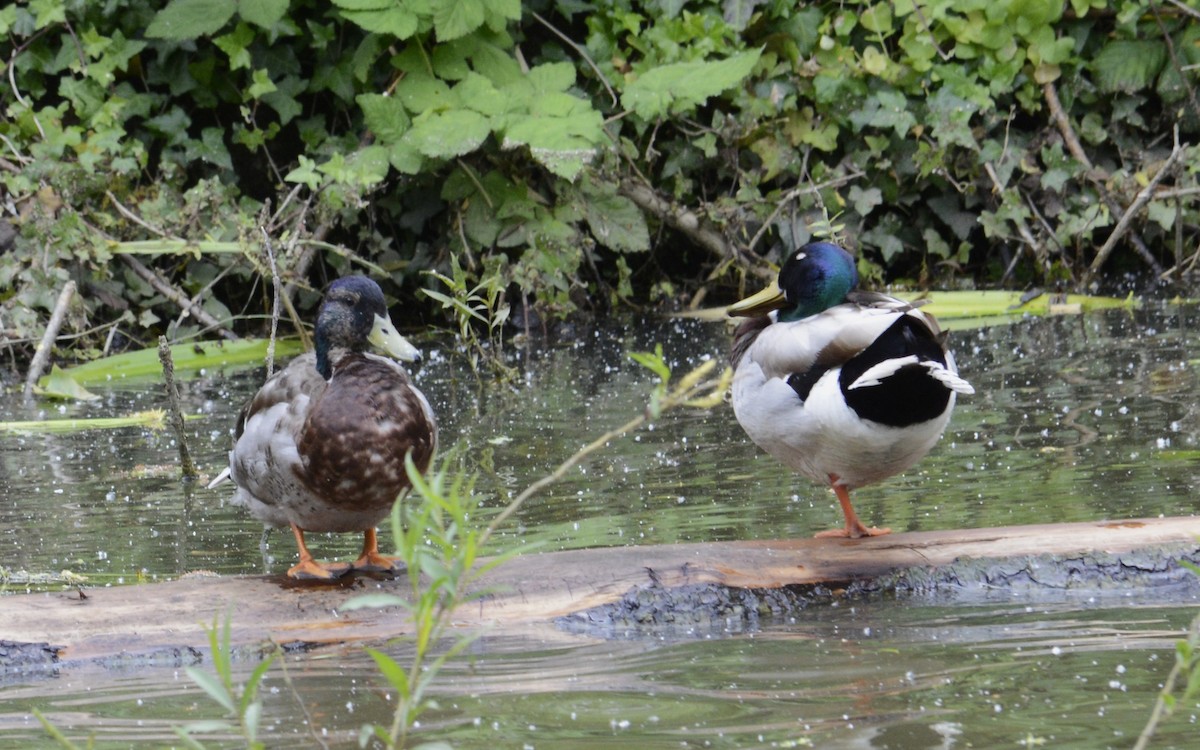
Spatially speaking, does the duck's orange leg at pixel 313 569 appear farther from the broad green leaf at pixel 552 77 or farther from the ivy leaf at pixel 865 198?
the ivy leaf at pixel 865 198

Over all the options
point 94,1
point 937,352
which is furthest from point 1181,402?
point 94,1

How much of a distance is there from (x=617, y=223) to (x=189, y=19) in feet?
9.25

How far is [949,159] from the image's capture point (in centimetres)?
983

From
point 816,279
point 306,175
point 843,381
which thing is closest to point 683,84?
point 306,175

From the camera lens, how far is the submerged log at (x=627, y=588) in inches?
130

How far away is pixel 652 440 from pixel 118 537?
2201mm

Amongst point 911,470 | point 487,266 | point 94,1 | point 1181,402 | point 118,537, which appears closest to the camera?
point 118,537

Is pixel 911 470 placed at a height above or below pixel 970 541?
below

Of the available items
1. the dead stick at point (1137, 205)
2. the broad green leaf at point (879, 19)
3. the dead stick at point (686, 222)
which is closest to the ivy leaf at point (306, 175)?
the dead stick at point (686, 222)

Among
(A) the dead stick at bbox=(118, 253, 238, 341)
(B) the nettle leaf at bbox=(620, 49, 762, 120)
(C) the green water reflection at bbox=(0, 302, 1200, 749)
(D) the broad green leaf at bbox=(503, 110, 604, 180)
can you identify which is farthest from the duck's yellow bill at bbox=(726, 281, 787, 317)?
(B) the nettle leaf at bbox=(620, 49, 762, 120)

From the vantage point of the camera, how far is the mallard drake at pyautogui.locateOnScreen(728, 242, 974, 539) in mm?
3689

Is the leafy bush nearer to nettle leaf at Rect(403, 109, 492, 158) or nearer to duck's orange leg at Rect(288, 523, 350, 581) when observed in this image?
nettle leaf at Rect(403, 109, 492, 158)

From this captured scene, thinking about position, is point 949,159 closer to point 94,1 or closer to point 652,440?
point 652,440

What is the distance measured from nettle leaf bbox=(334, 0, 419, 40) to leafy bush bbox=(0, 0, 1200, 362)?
0.07ft
